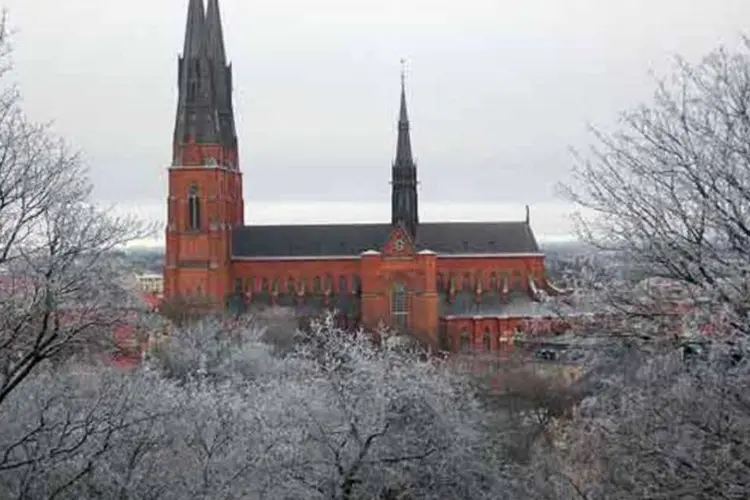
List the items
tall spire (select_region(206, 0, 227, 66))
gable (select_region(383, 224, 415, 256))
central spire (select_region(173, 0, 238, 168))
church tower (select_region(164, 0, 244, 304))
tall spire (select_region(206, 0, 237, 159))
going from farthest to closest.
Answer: gable (select_region(383, 224, 415, 256)), tall spire (select_region(206, 0, 237, 159)), tall spire (select_region(206, 0, 227, 66)), church tower (select_region(164, 0, 244, 304)), central spire (select_region(173, 0, 238, 168))

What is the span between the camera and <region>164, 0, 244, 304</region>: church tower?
66.9 m

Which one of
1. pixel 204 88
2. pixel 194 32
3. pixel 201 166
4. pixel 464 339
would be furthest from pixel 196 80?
pixel 464 339

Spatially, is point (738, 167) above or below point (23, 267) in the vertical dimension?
above

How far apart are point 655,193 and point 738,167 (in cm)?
64

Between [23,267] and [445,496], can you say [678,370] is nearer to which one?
[23,267]

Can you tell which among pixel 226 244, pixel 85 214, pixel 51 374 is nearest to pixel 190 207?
pixel 226 244

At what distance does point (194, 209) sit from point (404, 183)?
41.8ft

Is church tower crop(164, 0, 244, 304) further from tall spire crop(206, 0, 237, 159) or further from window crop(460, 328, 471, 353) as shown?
window crop(460, 328, 471, 353)

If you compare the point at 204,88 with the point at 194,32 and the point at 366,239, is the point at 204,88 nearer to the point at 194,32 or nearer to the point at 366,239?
the point at 194,32

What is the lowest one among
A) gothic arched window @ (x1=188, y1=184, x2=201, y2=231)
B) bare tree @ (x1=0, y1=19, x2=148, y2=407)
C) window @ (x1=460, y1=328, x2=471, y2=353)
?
window @ (x1=460, y1=328, x2=471, y2=353)

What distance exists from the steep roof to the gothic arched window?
13.0ft

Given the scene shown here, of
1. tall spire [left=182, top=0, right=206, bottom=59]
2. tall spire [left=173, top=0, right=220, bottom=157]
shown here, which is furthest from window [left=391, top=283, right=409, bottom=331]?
tall spire [left=182, top=0, right=206, bottom=59]

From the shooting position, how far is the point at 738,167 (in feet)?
27.6

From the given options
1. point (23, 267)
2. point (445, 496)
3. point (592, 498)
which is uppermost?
point (23, 267)
